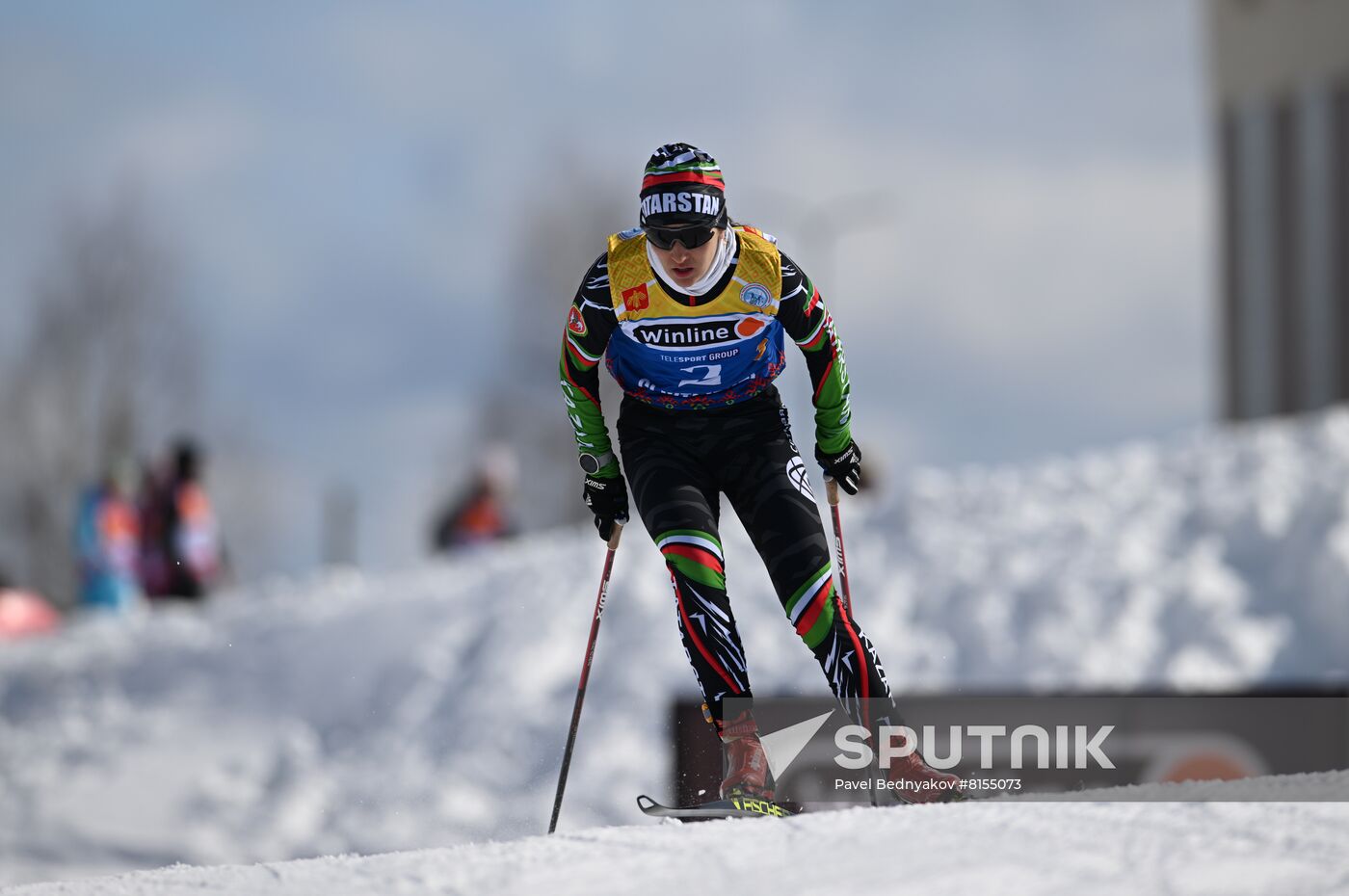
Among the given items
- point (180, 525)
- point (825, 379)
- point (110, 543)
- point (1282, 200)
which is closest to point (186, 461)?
point (180, 525)

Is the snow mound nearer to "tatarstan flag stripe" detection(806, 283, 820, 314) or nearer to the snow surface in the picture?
"tatarstan flag stripe" detection(806, 283, 820, 314)

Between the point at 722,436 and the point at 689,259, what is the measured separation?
0.64m

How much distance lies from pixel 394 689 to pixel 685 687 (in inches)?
102

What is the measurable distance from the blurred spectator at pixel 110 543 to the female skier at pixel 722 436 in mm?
10899

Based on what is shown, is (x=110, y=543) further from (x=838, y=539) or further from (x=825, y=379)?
(x=825, y=379)

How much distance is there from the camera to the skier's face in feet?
14.6

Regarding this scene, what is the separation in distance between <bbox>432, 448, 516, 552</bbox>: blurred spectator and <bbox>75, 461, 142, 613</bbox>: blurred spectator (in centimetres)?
317

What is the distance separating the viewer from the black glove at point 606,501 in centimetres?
493

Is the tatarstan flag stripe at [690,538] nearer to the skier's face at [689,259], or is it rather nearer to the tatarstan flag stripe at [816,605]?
the tatarstan flag stripe at [816,605]

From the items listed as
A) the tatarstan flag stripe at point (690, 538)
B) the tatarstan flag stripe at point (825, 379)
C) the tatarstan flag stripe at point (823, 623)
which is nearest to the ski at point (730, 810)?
the tatarstan flag stripe at point (823, 623)

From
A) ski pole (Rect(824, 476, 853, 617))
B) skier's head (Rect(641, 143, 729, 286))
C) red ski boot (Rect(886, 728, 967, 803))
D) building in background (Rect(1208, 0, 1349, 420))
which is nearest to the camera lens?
skier's head (Rect(641, 143, 729, 286))

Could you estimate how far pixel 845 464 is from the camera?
496cm

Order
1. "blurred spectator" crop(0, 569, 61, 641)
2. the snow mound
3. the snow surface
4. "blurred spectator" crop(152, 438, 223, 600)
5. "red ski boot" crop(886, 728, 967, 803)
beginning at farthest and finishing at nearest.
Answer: "blurred spectator" crop(0, 569, 61, 641)
"blurred spectator" crop(152, 438, 223, 600)
the snow surface
"red ski boot" crop(886, 728, 967, 803)
the snow mound

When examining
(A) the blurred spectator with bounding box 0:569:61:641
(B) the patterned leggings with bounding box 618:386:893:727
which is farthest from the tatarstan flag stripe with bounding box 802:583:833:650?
(A) the blurred spectator with bounding box 0:569:61:641
